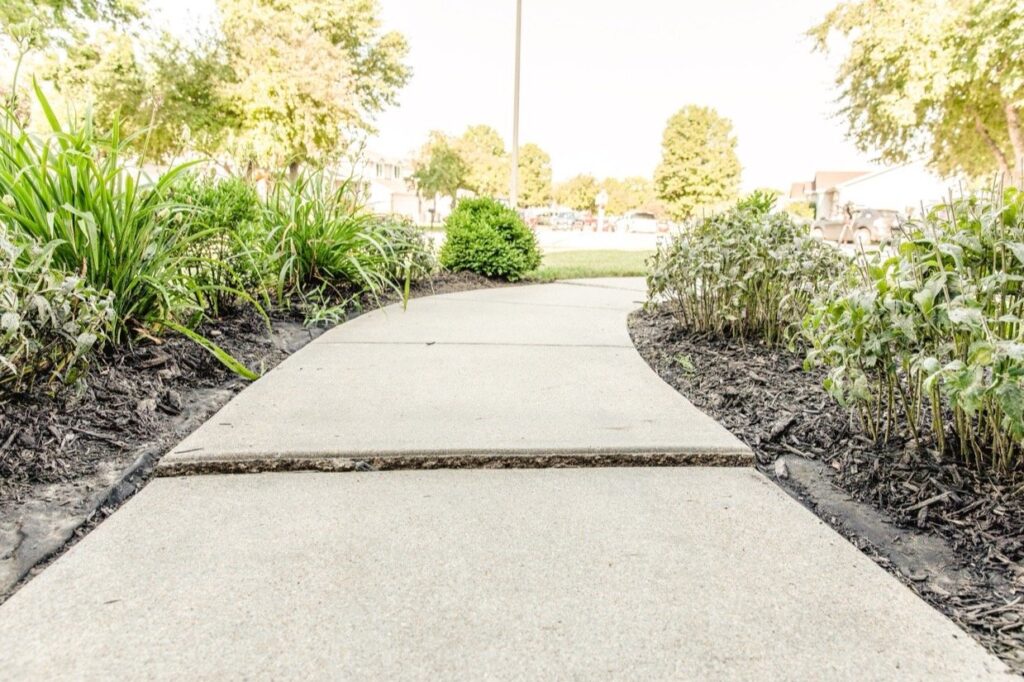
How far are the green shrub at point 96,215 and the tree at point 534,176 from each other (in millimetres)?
58117

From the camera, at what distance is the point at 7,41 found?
43.1 ft

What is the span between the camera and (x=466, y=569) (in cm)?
136

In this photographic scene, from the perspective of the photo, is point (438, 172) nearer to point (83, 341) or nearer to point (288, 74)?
point (288, 74)

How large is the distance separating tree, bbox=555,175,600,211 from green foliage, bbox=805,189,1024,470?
227ft

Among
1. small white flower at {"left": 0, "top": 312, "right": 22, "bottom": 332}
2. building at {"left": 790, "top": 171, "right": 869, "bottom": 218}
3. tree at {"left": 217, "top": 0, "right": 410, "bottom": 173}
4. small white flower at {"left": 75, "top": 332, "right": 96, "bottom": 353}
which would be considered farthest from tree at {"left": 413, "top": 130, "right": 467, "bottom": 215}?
small white flower at {"left": 0, "top": 312, "right": 22, "bottom": 332}

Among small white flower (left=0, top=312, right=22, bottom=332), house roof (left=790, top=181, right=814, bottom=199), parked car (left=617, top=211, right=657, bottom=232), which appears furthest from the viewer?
house roof (left=790, top=181, right=814, bottom=199)

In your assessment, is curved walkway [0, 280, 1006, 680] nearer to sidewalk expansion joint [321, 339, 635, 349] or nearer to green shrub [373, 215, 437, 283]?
sidewalk expansion joint [321, 339, 635, 349]

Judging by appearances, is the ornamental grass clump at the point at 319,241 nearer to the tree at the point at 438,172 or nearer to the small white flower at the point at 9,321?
the small white flower at the point at 9,321

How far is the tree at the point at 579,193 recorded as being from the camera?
70.1 meters

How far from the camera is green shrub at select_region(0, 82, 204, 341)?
224 cm

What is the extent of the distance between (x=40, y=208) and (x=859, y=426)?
309 cm

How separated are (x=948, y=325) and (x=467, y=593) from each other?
1.44 m

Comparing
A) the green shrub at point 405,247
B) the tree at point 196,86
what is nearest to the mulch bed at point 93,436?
the green shrub at point 405,247

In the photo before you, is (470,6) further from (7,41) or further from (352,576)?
(352,576)
